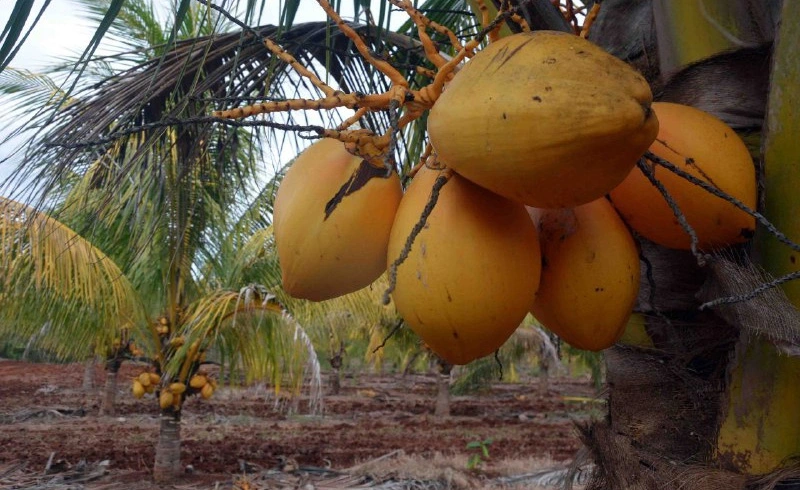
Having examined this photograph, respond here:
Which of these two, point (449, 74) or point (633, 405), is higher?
point (449, 74)

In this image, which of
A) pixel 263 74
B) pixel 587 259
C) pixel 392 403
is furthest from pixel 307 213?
pixel 392 403

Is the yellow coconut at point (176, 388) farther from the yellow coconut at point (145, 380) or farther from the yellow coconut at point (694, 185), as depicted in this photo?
the yellow coconut at point (694, 185)

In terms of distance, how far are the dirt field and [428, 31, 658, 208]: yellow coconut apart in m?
4.00

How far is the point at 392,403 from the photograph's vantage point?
779 inches

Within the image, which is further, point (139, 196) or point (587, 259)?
point (139, 196)

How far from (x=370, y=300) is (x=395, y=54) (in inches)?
225

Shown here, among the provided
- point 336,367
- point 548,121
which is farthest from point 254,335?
point 336,367

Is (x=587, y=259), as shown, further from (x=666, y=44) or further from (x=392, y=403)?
(x=392, y=403)

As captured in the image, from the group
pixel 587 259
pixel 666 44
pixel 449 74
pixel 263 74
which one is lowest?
pixel 587 259

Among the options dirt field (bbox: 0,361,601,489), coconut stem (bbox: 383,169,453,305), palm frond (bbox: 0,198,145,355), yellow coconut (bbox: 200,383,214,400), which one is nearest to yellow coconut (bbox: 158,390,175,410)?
yellow coconut (bbox: 200,383,214,400)

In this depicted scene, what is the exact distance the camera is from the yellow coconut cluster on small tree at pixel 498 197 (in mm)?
639

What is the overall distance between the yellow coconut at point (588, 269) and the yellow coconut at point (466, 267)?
6 centimetres

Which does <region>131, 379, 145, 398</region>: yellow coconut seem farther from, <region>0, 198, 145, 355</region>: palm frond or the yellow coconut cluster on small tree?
the yellow coconut cluster on small tree

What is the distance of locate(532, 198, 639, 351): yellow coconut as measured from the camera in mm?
830
